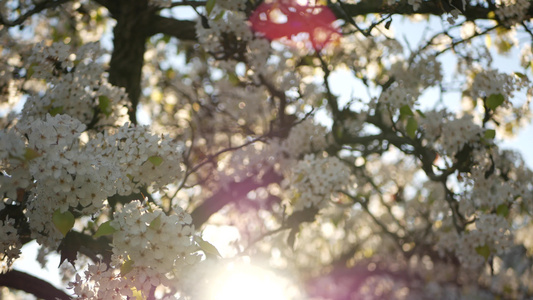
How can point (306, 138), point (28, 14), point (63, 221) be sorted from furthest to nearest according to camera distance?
point (306, 138)
point (28, 14)
point (63, 221)

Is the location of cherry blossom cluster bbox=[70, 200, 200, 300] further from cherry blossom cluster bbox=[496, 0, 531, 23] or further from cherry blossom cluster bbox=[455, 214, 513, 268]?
cherry blossom cluster bbox=[496, 0, 531, 23]

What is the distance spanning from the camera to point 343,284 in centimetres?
1638

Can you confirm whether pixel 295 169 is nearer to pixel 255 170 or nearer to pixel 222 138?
pixel 255 170

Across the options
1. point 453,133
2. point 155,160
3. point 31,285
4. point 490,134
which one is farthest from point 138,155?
point 490,134

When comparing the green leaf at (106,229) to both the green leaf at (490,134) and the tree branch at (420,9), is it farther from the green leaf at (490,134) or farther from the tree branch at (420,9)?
the green leaf at (490,134)


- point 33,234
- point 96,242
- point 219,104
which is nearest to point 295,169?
point 96,242

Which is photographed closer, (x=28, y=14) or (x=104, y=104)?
(x=104, y=104)

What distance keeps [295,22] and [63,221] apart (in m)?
3.45

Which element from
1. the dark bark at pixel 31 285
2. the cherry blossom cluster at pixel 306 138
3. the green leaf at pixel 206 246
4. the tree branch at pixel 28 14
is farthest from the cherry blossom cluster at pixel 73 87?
the cherry blossom cluster at pixel 306 138

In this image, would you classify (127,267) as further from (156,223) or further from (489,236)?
(489,236)

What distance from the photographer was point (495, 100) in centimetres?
460

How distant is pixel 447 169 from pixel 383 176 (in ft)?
18.3

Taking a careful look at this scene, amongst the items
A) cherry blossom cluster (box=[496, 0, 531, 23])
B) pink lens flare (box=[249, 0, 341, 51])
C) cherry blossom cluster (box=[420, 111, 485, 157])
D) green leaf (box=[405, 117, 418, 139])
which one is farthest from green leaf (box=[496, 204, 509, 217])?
pink lens flare (box=[249, 0, 341, 51])

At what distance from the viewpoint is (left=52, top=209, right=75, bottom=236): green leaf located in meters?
2.52
